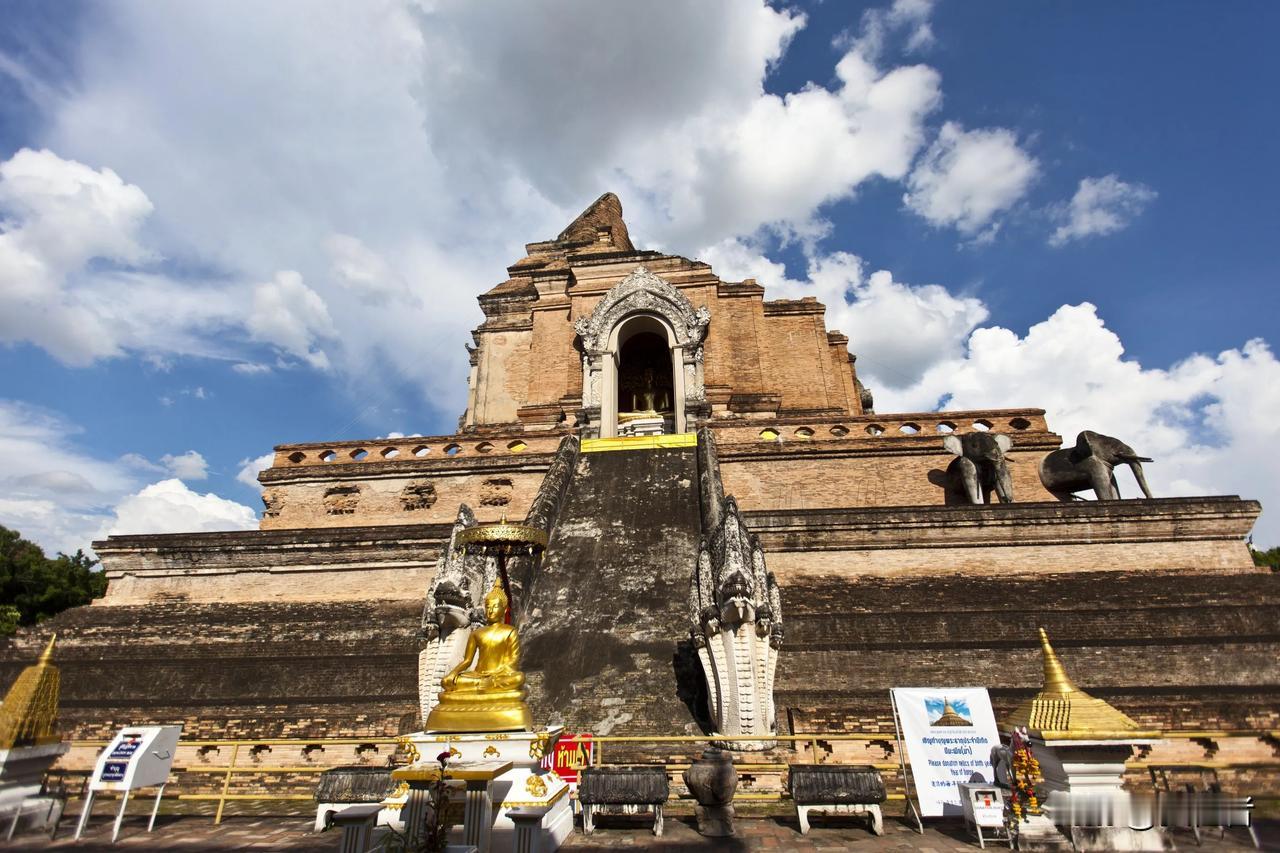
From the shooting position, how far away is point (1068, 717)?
5883mm

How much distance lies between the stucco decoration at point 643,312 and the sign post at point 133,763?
14394 millimetres

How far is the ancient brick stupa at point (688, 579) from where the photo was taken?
9422 mm

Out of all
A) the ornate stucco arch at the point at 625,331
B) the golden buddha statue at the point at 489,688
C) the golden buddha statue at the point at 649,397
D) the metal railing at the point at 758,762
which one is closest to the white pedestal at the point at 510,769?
the golden buddha statue at the point at 489,688

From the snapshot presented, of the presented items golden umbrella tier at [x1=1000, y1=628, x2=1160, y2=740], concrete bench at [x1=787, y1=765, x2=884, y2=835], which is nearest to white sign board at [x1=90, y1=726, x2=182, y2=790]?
concrete bench at [x1=787, y1=765, x2=884, y2=835]

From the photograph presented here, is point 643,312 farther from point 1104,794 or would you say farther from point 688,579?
point 1104,794

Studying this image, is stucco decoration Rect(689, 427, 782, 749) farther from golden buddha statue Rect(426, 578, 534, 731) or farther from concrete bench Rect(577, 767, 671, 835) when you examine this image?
golden buddha statue Rect(426, 578, 534, 731)

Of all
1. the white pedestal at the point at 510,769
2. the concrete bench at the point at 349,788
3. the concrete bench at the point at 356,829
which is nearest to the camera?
the concrete bench at the point at 356,829

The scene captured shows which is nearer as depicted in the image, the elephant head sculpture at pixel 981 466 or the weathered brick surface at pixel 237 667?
the weathered brick surface at pixel 237 667

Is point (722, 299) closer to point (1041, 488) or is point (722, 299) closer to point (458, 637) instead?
Answer: point (1041, 488)

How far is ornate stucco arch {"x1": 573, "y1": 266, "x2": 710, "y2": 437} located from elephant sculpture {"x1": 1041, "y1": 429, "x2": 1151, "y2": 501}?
30.3 feet

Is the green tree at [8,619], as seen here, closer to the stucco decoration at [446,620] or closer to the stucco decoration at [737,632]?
the stucco decoration at [446,620]

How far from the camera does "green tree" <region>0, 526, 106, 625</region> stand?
2873cm

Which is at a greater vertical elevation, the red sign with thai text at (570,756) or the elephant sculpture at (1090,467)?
the elephant sculpture at (1090,467)

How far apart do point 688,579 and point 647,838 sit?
5668 mm
